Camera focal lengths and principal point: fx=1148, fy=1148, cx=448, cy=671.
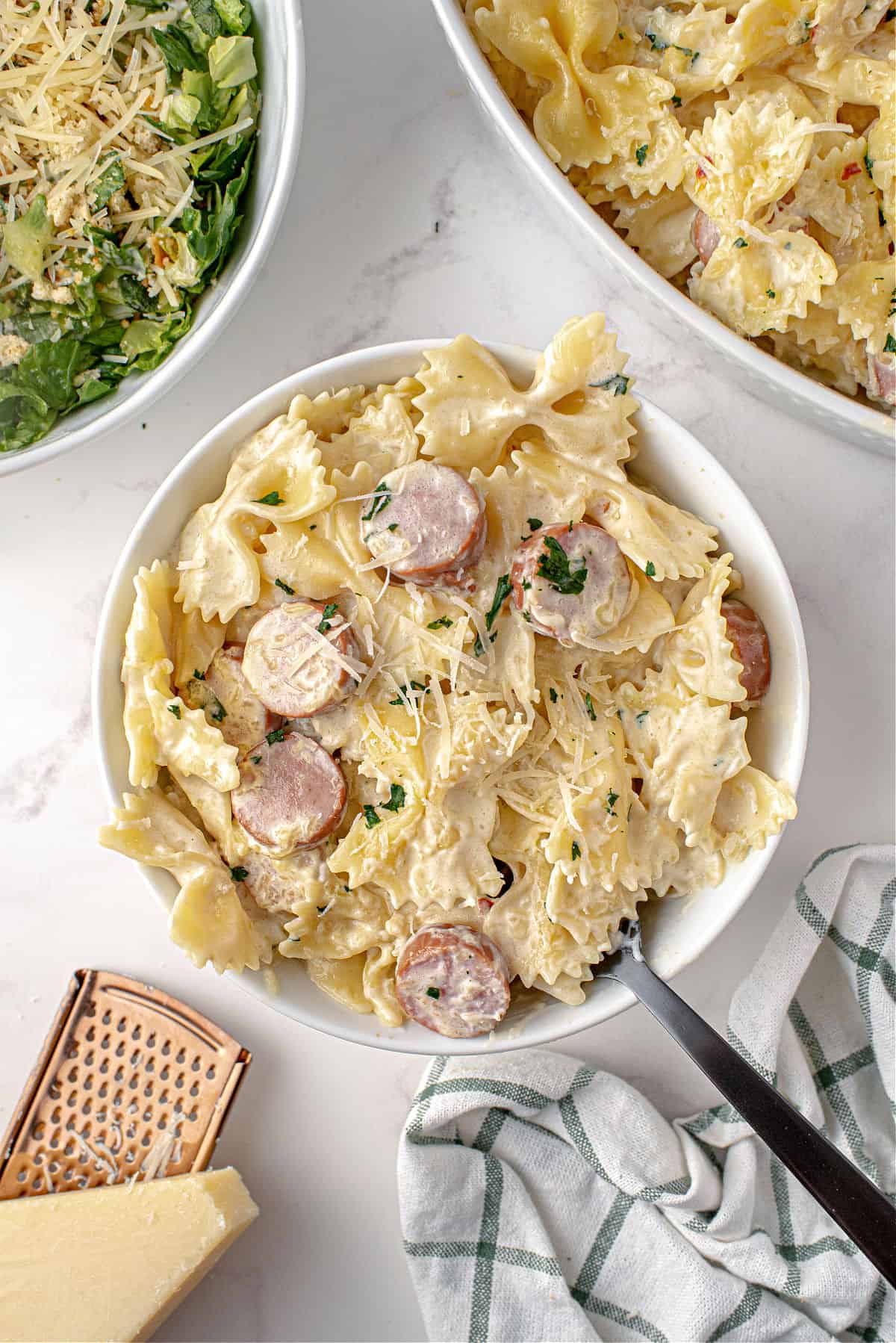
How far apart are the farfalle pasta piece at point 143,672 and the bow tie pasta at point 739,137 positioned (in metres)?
1.39

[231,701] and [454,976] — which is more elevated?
[231,701]

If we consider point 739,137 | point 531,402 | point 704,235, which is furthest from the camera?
point 704,235

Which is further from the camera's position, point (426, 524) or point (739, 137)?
point (739, 137)

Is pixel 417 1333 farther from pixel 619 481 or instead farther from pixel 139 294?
pixel 139 294

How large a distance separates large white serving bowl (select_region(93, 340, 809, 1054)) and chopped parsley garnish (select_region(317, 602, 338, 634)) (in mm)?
432

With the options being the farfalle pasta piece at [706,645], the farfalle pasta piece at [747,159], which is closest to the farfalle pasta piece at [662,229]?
the farfalle pasta piece at [747,159]

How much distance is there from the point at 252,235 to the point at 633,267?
897 millimetres

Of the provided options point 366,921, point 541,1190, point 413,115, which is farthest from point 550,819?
point 413,115

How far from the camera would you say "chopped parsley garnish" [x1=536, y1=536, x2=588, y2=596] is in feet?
7.77

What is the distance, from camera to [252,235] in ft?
8.91

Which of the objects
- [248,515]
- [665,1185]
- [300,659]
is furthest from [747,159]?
[665,1185]

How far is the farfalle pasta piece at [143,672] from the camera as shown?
2.45 meters

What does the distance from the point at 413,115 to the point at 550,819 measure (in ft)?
6.25

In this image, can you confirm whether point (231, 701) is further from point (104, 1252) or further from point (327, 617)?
point (104, 1252)
